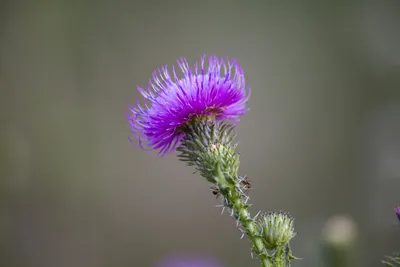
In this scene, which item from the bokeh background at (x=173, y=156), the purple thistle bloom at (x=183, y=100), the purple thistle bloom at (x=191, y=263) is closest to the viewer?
the purple thistle bloom at (x=183, y=100)

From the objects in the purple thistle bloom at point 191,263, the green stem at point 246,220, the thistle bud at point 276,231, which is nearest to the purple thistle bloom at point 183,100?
the green stem at point 246,220

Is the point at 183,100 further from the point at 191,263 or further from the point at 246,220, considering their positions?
the point at 191,263

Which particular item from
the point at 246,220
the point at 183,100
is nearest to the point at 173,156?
the point at 183,100

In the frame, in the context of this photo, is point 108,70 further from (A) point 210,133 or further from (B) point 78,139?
(A) point 210,133

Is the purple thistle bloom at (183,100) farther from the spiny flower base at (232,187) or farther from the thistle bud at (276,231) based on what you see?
the thistle bud at (276,231)

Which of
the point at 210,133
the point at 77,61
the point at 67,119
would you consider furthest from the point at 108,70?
the point at 210,133
